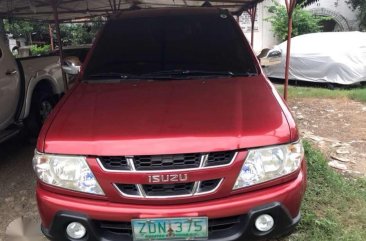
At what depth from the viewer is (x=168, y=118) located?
8.15ft

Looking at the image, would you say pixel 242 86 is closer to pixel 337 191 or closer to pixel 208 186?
pixel 208 186

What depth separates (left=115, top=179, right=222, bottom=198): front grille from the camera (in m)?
2.21

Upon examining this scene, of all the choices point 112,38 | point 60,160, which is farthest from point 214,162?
point 112,38

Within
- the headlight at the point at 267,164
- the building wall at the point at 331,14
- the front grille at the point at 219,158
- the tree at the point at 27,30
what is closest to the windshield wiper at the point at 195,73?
the headlight at the point at 267,164

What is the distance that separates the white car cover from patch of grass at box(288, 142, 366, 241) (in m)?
7.03

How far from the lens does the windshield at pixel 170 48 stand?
336 centimetres

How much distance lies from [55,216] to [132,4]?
8.34 m

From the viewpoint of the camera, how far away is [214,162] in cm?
221

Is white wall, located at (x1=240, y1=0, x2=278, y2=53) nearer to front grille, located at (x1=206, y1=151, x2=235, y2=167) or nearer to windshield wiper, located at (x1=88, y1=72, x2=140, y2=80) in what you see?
windshield wiper, located at (x1=88, y1=72, x2=140, y2=80)

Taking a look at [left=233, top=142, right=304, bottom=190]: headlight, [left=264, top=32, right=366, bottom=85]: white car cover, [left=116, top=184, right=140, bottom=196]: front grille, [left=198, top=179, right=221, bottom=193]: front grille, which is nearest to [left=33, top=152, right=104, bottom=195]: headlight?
[left=116, top=184, right=140, bottom=196]: front grille

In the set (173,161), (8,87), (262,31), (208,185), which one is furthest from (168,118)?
(262,31)

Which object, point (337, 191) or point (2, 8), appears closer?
point (337, 191)

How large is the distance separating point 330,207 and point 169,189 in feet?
6.08

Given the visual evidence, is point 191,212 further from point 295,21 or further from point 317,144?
point 295,21
